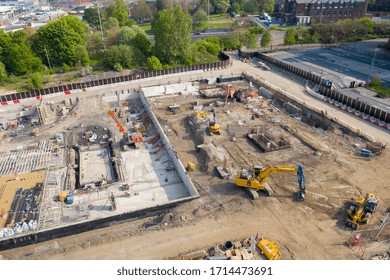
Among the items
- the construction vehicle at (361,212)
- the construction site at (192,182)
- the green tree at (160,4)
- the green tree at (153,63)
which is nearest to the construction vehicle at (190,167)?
the construction site at (192,182)

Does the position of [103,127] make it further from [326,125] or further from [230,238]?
[326,125]

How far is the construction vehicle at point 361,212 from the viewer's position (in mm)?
18031

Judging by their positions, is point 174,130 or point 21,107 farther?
point 21,107

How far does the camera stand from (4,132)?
3203 cm

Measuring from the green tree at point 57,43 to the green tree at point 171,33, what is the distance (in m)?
12.8

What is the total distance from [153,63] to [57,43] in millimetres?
14998

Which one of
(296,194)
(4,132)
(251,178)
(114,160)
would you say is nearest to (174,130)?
(114,160)

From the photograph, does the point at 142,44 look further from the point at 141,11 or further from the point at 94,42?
the point at 141,11

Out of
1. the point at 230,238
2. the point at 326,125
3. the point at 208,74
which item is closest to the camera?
the point at 230,238

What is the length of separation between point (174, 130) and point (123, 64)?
2199cm

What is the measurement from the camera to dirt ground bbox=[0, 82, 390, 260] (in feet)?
56.6

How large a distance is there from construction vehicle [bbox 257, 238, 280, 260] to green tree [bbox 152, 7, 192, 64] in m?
37.2

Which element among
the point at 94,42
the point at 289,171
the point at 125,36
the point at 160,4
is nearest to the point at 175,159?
the point at 289,171

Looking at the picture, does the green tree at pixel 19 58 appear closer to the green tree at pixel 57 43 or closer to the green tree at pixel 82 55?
the green tree at pixel 57 43
